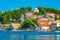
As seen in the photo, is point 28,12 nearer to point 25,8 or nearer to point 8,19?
point 25,8

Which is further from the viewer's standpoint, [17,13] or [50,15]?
[50,15]

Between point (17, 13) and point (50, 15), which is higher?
point (17, 13)

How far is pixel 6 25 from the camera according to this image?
85.1m

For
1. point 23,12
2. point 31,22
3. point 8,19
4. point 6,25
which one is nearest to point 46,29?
point 31,22

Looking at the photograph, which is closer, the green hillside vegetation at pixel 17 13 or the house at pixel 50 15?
the green hillside vegetation at pixel 17 13

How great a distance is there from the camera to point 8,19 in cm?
9231

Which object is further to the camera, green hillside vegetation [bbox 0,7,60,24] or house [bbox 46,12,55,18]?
house [bbox 46,12,55,18]

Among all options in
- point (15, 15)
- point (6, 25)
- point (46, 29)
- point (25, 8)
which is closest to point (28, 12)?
point (25, 8)

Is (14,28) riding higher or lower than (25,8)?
lower

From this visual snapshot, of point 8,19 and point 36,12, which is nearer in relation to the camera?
point 8,19

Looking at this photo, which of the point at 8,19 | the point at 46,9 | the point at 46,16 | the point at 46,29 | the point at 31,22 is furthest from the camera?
the point at 46,9

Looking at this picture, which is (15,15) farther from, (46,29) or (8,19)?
(46,29)

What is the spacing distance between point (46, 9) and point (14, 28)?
26.9 meters

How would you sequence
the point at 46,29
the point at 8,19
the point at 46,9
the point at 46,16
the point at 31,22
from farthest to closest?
the point at 46,9
the point at 46,16
the point at 8,19
the point at 31,22
the point at 46,29
